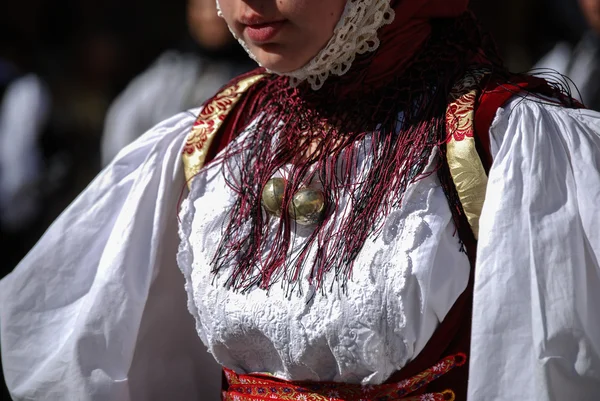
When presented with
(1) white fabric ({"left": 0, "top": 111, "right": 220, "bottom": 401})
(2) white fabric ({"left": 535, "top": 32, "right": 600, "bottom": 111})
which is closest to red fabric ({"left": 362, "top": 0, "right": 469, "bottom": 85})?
(1) white fabric ({"left": 0, "top": 111, "right": 220, "bottom": 401})

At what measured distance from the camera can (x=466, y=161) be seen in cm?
158

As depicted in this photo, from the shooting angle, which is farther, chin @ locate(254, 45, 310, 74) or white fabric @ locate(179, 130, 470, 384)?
chin @ locate(254, 45, 310, 74)

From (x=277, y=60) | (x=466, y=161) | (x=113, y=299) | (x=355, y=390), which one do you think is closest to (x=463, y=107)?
(x=466, y=161)

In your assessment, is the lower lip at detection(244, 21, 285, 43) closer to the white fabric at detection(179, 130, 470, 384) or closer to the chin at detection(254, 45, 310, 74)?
the chin at detection(254, 45, 310, 74)

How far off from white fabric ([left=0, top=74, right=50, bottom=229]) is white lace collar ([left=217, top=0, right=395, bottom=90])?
12.7 ft

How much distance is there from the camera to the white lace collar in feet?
5.45

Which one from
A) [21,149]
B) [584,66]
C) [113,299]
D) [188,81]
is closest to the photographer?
[113,299]

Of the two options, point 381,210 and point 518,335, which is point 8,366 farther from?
point 518,335

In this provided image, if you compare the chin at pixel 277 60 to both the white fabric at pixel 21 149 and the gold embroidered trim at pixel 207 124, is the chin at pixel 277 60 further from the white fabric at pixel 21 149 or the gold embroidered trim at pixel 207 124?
the white fabric at pixel 21 149

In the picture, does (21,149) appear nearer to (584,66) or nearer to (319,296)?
(584,66)

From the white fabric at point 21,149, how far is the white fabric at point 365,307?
12.6ft

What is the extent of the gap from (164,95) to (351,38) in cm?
369

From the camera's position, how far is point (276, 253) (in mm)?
1723

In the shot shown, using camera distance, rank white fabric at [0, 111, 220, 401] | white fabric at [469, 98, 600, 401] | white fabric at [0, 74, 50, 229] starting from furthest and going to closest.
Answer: white fabric at [0, 74, 50, 229], white fabric at [0, 111, 220, 401], white fabric at [469, 98, 600, 401]
